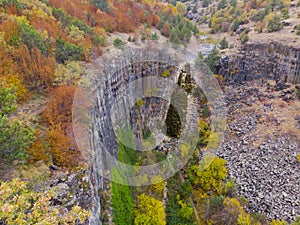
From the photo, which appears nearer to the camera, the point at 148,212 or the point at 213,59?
the point at 148,212

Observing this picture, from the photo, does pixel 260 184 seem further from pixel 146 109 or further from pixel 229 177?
pixel 146 109

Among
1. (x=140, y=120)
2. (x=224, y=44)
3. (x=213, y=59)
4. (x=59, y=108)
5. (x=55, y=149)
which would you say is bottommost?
(x=140, y=120)

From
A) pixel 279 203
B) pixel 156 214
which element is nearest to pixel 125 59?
pixel 156 214

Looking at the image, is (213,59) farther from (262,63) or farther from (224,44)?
(262,63)

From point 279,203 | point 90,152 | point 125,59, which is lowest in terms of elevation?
point 279,203

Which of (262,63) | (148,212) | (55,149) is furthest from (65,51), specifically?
(262,63)

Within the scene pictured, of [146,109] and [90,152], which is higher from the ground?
[90,152]

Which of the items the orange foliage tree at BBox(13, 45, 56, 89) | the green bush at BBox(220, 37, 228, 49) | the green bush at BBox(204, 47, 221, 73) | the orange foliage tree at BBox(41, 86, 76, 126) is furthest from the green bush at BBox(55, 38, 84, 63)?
the green bush at BBox(220, 37, 228, 49)

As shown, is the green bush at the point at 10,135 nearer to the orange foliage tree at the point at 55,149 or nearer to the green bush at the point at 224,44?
the orange foliage tree at the point at 55,149

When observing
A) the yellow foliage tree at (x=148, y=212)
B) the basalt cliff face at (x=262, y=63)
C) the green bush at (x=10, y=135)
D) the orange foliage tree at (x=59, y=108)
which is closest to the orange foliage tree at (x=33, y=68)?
the orange foliage tree at (x=59, y=108)
